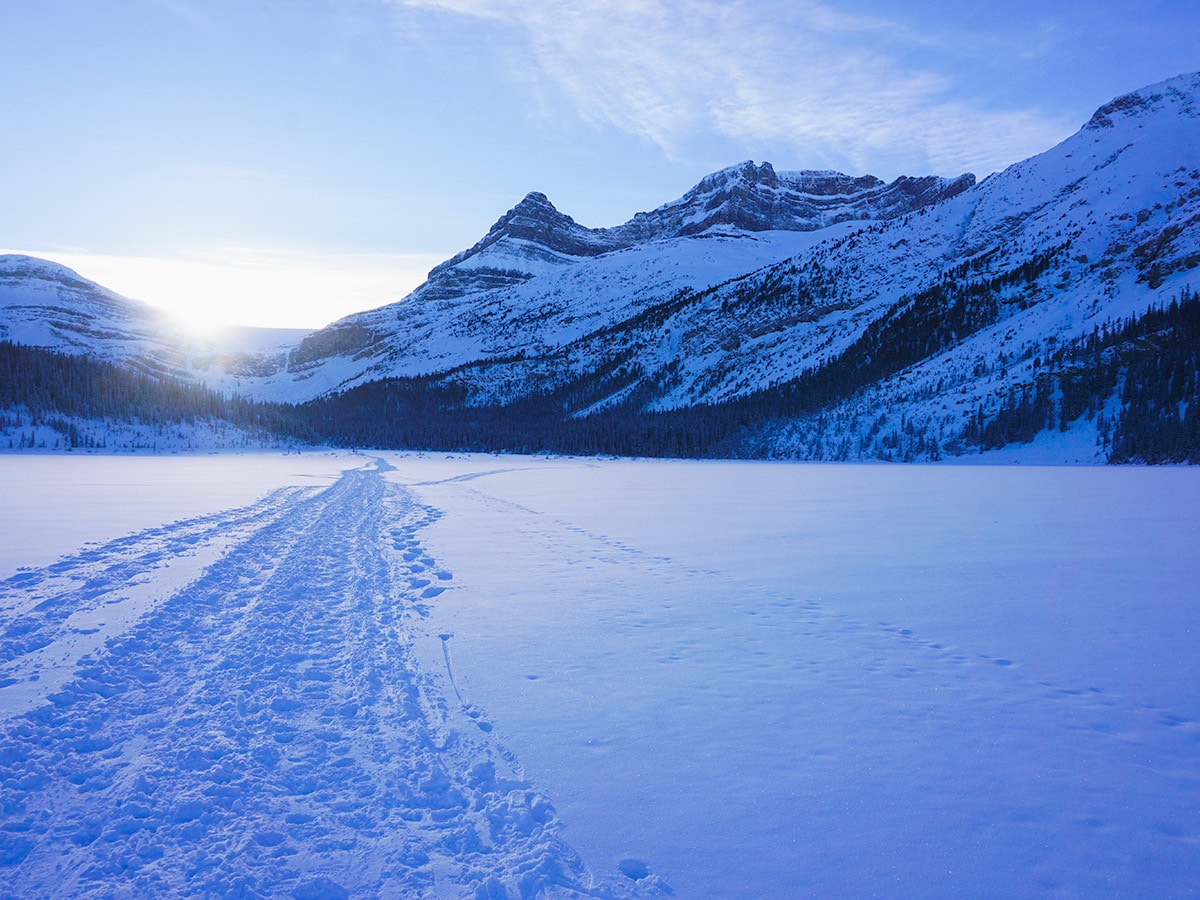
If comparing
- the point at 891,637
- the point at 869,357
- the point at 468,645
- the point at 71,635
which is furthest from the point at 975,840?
the point at 869,357

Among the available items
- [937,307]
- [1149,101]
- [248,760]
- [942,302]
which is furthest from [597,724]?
[1149,101]

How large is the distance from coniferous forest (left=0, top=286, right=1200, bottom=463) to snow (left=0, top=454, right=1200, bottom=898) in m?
57.0

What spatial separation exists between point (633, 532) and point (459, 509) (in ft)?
25.5

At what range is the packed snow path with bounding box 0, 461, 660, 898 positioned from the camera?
361 centimetres

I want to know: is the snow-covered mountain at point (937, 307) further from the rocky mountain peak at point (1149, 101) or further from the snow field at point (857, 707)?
the snow field at point (857, 707)

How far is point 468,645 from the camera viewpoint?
7582mm

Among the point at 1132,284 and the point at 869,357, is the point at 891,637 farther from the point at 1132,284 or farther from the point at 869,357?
the point at 869,357

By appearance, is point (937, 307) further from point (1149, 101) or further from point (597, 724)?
point (597, 724)

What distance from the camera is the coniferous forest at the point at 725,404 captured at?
5806 cm

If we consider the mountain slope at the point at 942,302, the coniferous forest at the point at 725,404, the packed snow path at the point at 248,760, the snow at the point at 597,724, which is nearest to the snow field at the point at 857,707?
the snow at the point at 597,724

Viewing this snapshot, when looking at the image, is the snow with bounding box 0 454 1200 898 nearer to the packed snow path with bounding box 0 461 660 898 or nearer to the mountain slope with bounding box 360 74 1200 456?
the packed snow path with bounding box 0 461 660 898

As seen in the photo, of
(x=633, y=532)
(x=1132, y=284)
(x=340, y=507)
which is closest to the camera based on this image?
(x=633, y=532)

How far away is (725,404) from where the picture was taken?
114 meters

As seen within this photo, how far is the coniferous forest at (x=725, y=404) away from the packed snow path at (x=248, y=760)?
206ft
